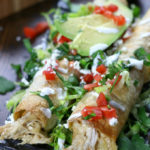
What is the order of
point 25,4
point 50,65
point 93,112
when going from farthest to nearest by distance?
point 25,4
point 50,65
point 93,112

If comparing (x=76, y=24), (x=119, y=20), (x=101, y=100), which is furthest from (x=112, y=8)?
(x=101, y=100)

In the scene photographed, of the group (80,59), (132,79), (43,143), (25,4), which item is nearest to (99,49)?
(80,59)

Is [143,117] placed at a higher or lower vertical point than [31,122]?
lower

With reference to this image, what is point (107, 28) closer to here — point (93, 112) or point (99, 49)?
point (99, 49)

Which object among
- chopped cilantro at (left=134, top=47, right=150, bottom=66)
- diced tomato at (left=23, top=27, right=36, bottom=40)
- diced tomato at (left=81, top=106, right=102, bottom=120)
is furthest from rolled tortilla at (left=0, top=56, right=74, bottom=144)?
diced tomato at (left=23, top=27, right=36, bottom=40)

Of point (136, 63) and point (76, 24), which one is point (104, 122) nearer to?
point (136, 63)

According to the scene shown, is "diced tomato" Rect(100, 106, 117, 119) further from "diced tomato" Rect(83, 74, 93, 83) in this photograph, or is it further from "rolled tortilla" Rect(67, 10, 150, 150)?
"diced tomato" Rect(83, 74, 93, 83)

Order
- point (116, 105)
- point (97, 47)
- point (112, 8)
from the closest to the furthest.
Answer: point (116, 105) < point (97, 47) < point (112, 8)

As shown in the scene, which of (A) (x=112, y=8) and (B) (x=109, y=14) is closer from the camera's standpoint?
(B) (x=109, y=14)
